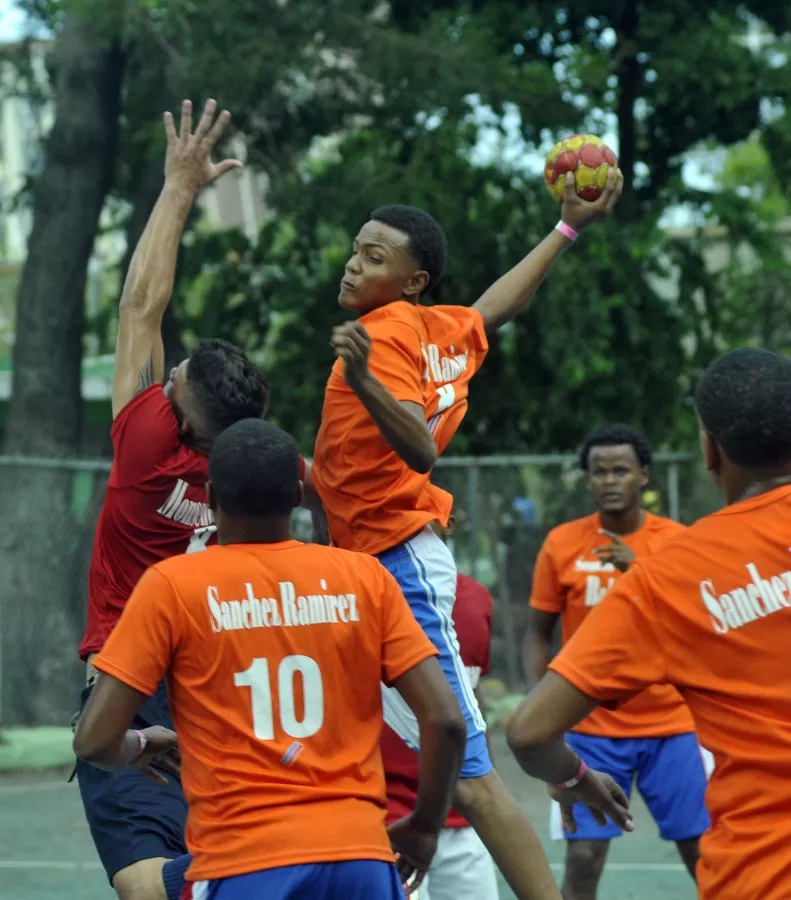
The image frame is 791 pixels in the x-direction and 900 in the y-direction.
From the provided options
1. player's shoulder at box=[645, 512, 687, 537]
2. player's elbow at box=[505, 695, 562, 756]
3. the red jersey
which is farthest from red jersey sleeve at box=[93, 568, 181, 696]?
player's shoulder at box=[645, 512, 687, 537]

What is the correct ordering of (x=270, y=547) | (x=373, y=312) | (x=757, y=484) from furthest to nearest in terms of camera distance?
(x=373, y=312), (x=270, y=547), (x=757, y=484)

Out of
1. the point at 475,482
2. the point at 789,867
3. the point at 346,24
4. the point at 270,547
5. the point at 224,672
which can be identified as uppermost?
the point at 346,24

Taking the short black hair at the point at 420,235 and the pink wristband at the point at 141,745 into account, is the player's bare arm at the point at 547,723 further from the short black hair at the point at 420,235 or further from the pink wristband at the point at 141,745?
the short black hair at the point at 420,235

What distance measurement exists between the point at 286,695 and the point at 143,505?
162 centimetres

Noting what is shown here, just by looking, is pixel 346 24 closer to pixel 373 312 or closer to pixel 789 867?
pixel 373 312

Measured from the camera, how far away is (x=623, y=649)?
351 centimetres

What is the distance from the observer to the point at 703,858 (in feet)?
11.7

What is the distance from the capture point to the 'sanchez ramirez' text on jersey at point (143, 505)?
526cm

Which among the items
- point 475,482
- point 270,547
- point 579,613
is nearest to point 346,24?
point 475,482

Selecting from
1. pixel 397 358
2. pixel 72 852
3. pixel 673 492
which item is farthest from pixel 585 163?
pixel 673 492

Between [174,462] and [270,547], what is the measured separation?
1346 millimetres

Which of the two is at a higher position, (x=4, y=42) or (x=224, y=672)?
(x=4, y=42)

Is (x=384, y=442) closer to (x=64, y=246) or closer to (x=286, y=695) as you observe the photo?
(x=286, y=695)

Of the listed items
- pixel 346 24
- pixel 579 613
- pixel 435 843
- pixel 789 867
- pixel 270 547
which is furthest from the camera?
pixel 346 24
